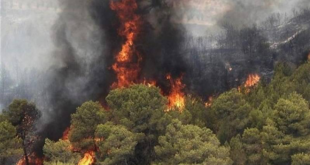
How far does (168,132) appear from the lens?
26734mm

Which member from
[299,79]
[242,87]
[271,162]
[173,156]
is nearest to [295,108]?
[271,162]

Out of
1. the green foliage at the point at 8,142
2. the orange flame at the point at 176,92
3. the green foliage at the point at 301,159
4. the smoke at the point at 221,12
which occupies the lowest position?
the green foliage at the point at 301,159

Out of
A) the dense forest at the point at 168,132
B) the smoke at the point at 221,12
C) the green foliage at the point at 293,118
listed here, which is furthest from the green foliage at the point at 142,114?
the smoke at the point at 221,12

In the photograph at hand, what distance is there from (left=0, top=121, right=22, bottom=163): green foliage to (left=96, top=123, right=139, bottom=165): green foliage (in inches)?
204

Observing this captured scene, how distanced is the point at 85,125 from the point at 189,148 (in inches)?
286

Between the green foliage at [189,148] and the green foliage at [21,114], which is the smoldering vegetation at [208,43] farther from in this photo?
the green foliage at [189,148]

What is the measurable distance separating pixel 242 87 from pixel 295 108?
1785cm

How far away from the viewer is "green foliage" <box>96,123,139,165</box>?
2659cm

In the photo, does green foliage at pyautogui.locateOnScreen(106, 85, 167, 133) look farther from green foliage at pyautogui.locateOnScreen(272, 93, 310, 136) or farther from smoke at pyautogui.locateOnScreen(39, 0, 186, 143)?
smoke at pyautogui.locateOnScreen(39, 0, 186, 143)

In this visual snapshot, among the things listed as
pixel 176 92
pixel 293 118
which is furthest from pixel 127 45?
pixel 293 118

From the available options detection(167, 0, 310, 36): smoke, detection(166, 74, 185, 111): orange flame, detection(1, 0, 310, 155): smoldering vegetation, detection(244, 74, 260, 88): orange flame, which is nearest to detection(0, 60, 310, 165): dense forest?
detection(244, 74, 260, 88): orange flame

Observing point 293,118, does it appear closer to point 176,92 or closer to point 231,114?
point 231,114

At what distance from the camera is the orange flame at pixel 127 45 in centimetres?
4572

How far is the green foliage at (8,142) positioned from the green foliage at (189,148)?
29.2 ft
